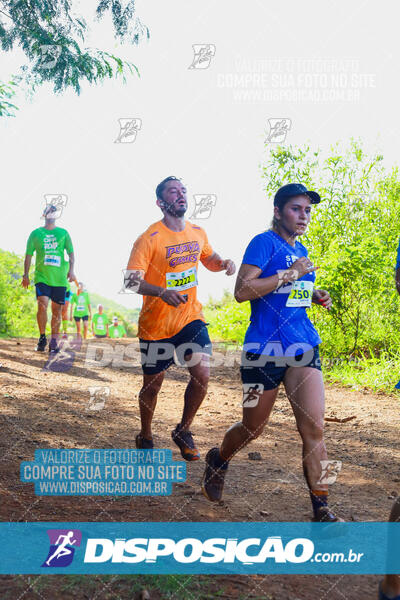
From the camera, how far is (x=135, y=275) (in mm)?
4555

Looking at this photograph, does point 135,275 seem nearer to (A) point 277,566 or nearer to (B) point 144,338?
(B) point 144,338

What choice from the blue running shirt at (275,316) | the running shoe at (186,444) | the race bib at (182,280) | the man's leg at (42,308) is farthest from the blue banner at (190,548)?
the man's leg at (42,308)

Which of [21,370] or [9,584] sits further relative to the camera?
[21,370]

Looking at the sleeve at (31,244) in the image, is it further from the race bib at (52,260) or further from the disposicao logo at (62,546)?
the disposicao logo at (62,546)

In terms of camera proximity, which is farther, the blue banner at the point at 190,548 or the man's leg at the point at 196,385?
the man's leg at the point at 196,385

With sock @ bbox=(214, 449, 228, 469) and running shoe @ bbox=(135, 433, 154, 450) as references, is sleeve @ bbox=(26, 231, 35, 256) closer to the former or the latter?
running shoe @ bbox=(135, 433, 154, 450)

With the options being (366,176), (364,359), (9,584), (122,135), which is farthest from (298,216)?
(366,176)

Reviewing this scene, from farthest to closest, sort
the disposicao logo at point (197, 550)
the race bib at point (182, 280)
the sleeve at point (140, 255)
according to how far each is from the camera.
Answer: the race bib at point (182, 280), the sleeve at point (140, 255), the disposicao logo at point (197, 550)

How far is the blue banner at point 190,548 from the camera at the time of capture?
9.78ft

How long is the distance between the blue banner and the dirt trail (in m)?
0.14

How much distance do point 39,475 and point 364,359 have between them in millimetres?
5696

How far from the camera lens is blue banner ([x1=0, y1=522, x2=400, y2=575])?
2982 mm

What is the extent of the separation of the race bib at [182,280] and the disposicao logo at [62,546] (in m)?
1.99

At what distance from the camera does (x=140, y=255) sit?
4629 millimetres
